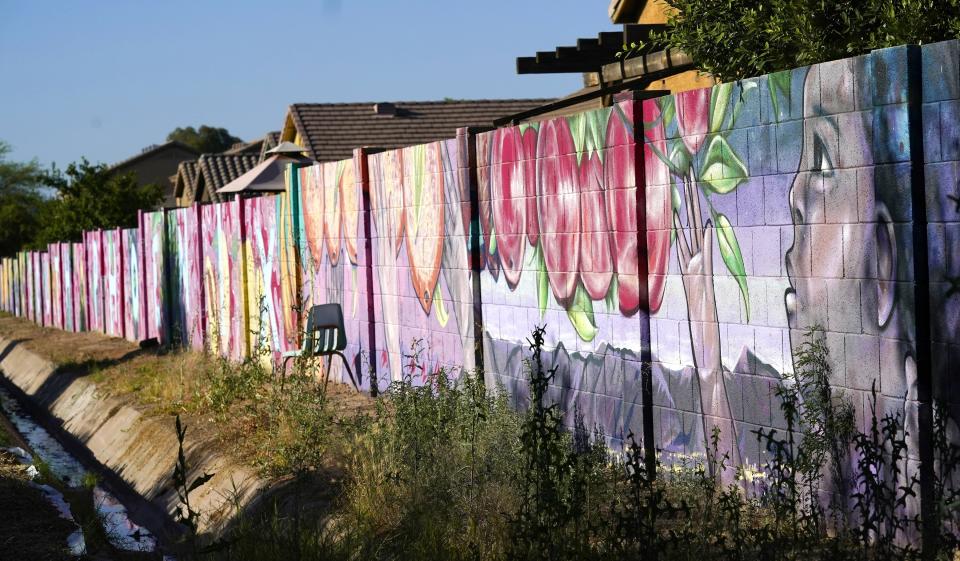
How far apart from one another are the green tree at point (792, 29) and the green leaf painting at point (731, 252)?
1.44 meters

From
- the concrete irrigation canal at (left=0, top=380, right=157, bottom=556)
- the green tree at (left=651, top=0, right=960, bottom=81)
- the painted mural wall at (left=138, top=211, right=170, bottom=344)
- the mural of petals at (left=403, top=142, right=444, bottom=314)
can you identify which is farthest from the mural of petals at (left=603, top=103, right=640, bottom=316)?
the painted mural wall at (left=138, top=211, right=170, bottom=344)

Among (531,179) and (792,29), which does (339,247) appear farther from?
(792,29)

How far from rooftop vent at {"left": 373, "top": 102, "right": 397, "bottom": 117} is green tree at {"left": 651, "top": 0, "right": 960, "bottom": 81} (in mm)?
27035

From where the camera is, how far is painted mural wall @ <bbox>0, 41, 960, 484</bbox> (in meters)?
5.26

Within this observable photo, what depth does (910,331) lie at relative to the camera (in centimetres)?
526

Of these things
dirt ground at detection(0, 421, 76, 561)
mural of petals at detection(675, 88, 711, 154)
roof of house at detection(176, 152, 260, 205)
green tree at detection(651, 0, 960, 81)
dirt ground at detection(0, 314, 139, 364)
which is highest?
roof of house at detection(176, 152, 260, 205)

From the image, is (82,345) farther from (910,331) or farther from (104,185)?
(910,331)

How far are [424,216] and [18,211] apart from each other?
4974cm

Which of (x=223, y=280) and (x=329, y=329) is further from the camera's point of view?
(x=223, y=280)

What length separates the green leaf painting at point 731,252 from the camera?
634 centimetres

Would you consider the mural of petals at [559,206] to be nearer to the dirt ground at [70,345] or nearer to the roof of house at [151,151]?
the dirt ground at [70,345]

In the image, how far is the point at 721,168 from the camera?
6477mm

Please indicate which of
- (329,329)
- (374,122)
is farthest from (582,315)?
(374,122)

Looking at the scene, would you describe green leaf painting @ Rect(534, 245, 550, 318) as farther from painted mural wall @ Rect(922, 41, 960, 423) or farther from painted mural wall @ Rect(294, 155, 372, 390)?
painted mural wall @ Rect(294, 155, 372, 390)
